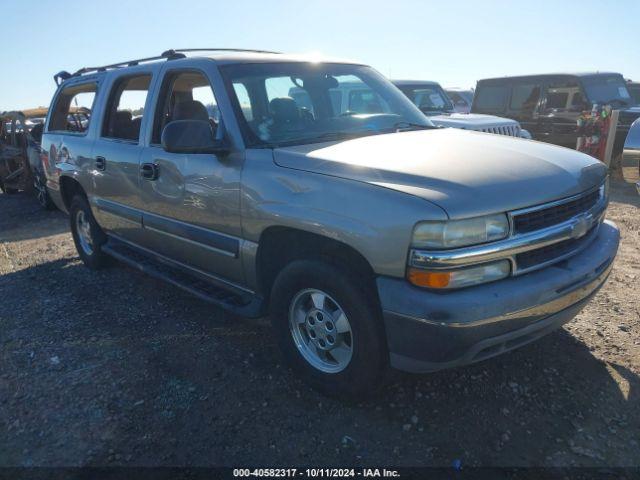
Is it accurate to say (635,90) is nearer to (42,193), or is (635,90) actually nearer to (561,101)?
(561,101)

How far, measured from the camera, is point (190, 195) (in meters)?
3.47

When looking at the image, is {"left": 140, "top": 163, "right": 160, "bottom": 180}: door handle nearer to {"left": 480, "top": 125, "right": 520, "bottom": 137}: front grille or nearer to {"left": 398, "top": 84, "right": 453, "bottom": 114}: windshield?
A: {"left": 480, "top": 125, "right": 520, "bottom": 137}: front grille

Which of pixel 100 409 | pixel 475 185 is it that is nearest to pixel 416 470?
pixel 475 185

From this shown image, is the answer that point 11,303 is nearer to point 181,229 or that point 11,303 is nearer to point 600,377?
point 181,229

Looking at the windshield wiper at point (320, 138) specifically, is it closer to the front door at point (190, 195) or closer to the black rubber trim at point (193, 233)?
the front door at point (190, 195)

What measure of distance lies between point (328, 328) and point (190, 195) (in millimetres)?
1387

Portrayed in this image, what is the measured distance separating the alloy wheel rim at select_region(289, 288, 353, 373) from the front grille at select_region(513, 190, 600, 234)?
1.00 meters

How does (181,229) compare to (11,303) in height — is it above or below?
above

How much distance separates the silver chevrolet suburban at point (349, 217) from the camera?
90.4 inches

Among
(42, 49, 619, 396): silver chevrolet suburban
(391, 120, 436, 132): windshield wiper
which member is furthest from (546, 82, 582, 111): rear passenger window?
(391, 120, 436, 132): windshield wiper

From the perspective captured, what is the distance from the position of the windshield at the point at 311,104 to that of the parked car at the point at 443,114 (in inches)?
165

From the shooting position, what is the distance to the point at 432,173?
8.04 ft

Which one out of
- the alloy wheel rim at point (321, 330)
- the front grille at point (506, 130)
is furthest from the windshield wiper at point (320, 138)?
the front grille at point (506, 130)

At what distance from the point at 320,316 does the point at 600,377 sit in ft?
5.65
